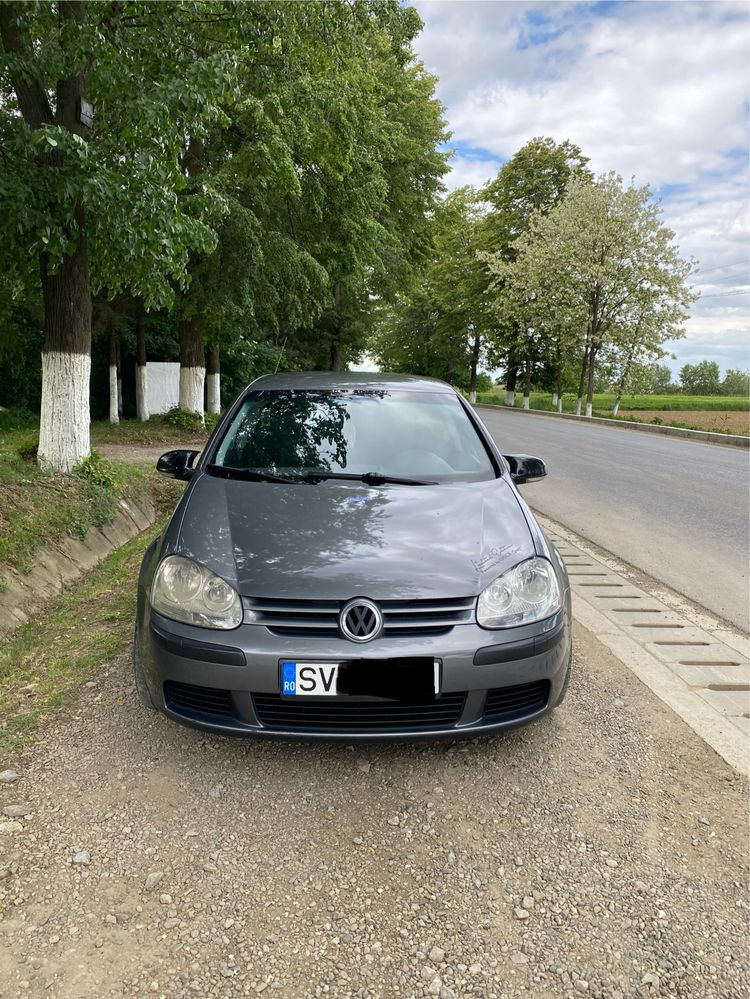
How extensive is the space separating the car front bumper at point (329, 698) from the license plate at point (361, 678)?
2 centimetres

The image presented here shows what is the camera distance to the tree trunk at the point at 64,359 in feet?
20.6

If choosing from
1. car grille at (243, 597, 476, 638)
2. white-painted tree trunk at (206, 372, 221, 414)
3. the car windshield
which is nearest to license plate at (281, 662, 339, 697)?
car grille at (243, 597, 476, 638)

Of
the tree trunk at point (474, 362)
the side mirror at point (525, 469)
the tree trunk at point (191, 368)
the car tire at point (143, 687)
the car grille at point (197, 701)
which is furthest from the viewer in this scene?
the tree trunk at point (474, 362)

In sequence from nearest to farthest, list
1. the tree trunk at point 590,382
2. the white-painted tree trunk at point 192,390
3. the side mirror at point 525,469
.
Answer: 1. the side mirror at point 525,469
2. the white-painted tree trunk at point 192,390
3. the tree trunk at point 590,382

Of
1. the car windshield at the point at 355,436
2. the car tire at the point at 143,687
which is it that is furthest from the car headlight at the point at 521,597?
the car tire at the point at 143,687

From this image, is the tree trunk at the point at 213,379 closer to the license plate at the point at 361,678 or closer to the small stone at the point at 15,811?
the small stone at the point at 15,811

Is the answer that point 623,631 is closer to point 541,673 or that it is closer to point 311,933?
point 541,673

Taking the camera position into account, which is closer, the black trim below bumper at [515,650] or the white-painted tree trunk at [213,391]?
the black trim below bumper at [515,650]

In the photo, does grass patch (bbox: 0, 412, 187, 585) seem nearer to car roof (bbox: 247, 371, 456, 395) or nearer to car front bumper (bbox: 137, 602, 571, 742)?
car roof (bbox: 247, 371, 456, 395)

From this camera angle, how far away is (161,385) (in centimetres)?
2148

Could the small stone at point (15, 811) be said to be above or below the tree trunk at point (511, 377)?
below

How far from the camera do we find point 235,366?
2578cm

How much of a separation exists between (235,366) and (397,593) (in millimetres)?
24736

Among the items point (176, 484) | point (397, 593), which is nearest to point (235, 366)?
point (176, 484)
